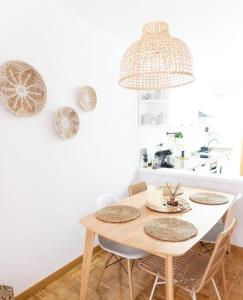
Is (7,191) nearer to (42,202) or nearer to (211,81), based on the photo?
(42,202)

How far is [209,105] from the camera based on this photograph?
5047mm

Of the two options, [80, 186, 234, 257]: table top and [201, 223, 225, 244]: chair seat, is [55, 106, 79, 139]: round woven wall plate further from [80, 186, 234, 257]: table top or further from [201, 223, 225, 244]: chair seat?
[201, 223, 225, 244]: chair seat

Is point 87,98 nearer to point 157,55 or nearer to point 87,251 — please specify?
point 157,55

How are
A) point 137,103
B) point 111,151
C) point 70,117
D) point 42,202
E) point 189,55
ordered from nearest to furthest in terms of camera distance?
point 189,55, point 42,202, point 70,117, point 111,151, point 137,103

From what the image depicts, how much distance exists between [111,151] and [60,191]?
2.66 feet

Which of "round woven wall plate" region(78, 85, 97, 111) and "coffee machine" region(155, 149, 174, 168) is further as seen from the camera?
"coffee machine" region(155, 149, 174, 168)

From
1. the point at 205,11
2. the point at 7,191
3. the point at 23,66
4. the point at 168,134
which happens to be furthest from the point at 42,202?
the point at 168,134

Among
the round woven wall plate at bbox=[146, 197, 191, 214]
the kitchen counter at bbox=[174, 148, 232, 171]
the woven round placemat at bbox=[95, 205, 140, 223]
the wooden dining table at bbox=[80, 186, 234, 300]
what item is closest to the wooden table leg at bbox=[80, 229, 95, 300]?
the wooden dining table at bbox=[80, 186, 234, 300]

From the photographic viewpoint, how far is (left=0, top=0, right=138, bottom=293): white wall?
1.70 meters

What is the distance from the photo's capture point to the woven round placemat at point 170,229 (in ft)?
4.55

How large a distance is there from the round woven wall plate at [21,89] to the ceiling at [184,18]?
2.32 ft

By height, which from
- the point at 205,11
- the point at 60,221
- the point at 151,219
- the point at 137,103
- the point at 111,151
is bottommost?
the point at 60,221

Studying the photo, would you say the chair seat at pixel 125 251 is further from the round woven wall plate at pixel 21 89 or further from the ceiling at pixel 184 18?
the ceiling at pixel 184 18

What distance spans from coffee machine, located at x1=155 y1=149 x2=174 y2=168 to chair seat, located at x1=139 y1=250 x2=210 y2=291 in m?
1.67
